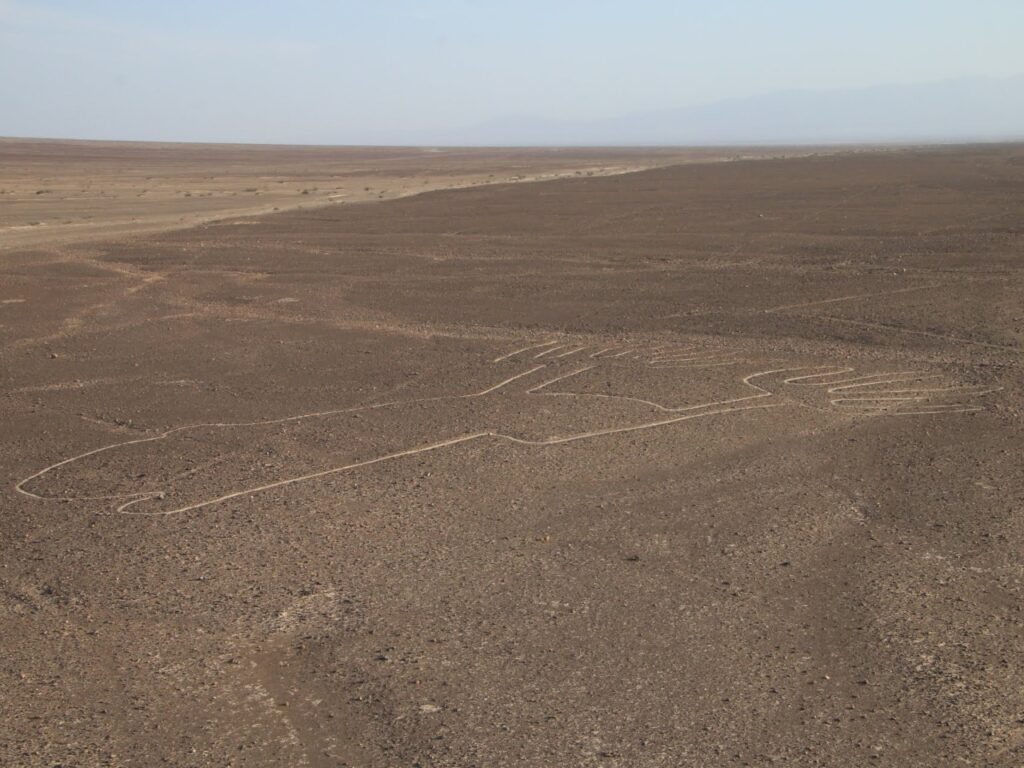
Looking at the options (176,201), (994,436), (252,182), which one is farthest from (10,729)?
(252,182)

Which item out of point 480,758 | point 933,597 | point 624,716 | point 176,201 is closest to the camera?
point 480,758

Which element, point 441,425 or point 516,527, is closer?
point 516,527

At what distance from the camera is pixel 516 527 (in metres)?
7.35

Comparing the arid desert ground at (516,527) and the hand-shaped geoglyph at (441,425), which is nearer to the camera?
the arid desert ground at (516,527)

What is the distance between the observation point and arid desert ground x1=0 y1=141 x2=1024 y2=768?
195 inches

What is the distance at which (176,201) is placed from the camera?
4306cm

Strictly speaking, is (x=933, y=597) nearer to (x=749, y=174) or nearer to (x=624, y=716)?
(x=624, y=716)

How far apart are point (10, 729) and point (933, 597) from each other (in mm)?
4557

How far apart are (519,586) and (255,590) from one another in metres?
1.43

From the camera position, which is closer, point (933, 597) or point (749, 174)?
point (933, 597)

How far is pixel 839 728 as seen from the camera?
4.87 meters

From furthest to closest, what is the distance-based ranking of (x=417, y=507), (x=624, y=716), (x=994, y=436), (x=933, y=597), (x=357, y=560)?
(x=994, y=436)
(x=417, y=507)
(x=357, y=560)
(x=933, y=597)
(x=624, y=716)

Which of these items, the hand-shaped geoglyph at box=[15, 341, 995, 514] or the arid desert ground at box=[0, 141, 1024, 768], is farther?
the hand-shaped geoglyph at box=[15, 341, 995, 514]

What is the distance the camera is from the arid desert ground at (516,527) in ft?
16.3
